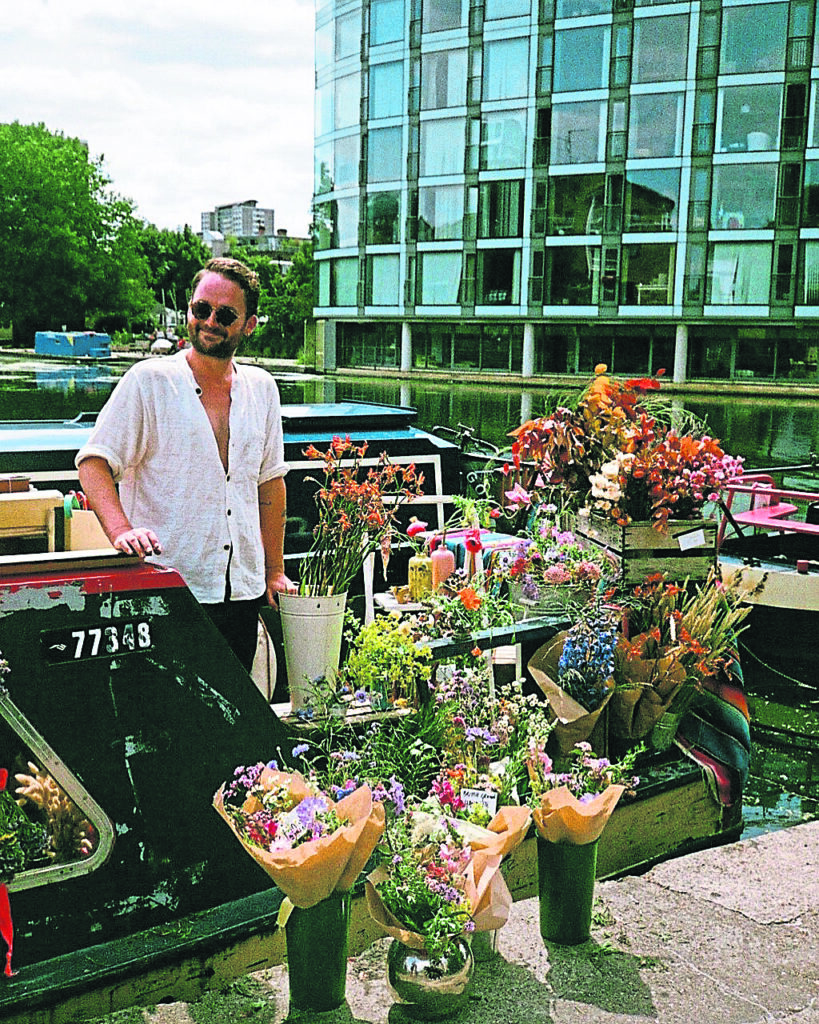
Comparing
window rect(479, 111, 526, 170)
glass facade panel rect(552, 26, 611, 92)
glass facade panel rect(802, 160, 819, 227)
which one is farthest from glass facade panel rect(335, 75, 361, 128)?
glass facade panel rect(802, 160, 819, 227)

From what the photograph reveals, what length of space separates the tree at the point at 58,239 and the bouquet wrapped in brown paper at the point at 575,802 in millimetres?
81890

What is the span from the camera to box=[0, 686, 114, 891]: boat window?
2.93 m

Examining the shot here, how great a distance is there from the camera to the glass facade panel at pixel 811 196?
42250 millimetres

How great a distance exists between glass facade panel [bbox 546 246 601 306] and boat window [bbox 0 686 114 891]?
4460cm

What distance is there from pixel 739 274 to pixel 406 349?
50.3 ft

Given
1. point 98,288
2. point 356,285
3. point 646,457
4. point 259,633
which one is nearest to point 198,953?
point 259,633

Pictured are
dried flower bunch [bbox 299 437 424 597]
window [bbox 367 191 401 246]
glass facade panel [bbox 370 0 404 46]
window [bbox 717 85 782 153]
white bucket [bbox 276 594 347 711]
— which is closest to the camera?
white bucket [bbox 276 594 347 711]

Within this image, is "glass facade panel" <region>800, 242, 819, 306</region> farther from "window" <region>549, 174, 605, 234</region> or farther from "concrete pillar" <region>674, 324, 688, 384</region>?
"window" <region>549, 174, 605, 234</region>

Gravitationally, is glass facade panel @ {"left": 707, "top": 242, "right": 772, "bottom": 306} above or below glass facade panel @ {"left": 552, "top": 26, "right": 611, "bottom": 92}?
below

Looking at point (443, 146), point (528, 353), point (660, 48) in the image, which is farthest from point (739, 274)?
point (443, 146)

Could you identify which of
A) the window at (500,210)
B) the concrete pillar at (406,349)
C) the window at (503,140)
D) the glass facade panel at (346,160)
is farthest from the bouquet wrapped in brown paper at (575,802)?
the glass facade panel at (346,160)

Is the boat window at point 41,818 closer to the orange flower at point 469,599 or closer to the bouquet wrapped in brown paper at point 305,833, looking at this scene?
the bouquet wrapped in brown paper at point 305,833

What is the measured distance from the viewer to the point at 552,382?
47.2 meters

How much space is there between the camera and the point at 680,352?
151ft
